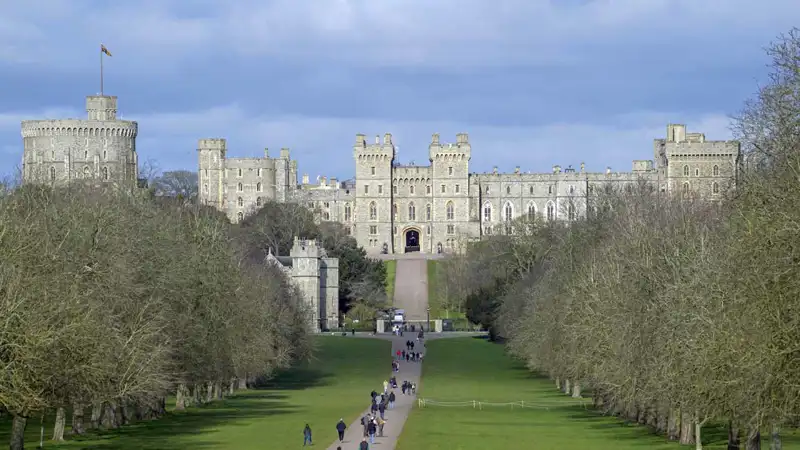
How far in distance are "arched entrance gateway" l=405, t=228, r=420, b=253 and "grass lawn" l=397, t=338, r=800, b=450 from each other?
74.8m

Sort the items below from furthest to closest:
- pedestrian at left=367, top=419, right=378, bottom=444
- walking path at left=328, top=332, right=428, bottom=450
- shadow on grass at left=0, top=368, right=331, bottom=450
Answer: walking path at left=328, top=332, right=428, bottom=450, pedestrian at left=367, top=419, right=378, bottom=444, shadow on grass at left=0, top=368, right=331, bottom=450

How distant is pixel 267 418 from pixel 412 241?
4028 inches

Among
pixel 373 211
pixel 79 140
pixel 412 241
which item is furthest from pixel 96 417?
pixel 412 241

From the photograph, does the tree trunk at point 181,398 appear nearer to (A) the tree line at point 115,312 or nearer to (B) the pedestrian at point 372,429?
(A) the tree line at point 115,312

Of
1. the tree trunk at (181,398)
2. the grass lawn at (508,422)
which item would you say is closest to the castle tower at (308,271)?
the grass lawn at (508,422)

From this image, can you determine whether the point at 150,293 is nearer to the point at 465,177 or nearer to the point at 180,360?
the point at 180,360

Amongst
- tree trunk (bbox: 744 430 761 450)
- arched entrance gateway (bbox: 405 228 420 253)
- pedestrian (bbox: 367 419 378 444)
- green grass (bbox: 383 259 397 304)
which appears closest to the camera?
tree trunk (bbox: 744 430 761 450)

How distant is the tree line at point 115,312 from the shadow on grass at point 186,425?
1.99 feet

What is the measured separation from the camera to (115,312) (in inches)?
1368

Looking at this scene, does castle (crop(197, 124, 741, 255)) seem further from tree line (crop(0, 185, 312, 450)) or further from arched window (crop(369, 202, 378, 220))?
tree line (crop(0, 185, 312, 450))

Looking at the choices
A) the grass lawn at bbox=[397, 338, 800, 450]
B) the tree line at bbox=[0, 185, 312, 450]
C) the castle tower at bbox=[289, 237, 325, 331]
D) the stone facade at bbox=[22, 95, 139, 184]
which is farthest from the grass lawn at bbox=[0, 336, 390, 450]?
the stone facade at bbox=[22, 95, 139, 184]

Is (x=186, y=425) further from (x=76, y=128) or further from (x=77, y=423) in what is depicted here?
(x=76, y=128)

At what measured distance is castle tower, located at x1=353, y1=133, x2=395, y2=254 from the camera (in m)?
139

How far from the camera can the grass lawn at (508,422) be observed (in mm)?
32938
